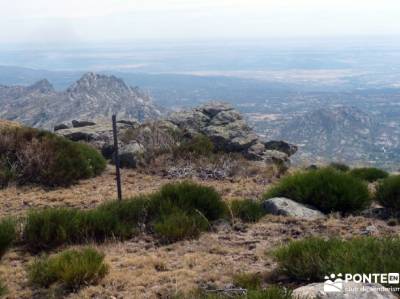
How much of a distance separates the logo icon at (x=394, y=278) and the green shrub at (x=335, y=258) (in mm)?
60

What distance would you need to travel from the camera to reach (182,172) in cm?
1575

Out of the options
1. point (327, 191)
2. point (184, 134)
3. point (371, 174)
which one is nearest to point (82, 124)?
point (184, 134)

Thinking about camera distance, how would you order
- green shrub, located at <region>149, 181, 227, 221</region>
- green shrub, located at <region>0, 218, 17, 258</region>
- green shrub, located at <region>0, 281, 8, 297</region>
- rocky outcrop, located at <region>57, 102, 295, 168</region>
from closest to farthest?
1. green shrub, located at <region>0, 281, 8, 297</region>
2. green shrub, located at <region>0, 218, 17, 258</region>
3. green shrub, located at <region>149, 181, 227, 221</region>
4. rocky outcrop, located at <region>57, 102, 295, 168</region>

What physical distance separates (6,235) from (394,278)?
5894 millimetres

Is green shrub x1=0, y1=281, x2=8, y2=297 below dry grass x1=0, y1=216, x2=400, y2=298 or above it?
above

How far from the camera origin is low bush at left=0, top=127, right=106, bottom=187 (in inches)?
570

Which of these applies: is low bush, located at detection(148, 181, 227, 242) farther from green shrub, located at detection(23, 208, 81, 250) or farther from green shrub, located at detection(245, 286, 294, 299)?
green shrub, located at detection(245, 286, 294, 299)

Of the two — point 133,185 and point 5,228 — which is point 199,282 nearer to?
point 5,228

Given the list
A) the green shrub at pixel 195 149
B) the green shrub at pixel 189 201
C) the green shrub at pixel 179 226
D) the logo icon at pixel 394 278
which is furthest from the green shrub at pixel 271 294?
the green shrub at pixel 195 149

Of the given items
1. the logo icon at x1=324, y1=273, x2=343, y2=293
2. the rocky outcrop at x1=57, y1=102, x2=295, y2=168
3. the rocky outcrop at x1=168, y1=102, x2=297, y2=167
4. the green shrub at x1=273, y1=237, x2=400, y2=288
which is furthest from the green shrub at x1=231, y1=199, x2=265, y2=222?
the rocky outcrop at x1=168, y1=102, x2=297, y2=167

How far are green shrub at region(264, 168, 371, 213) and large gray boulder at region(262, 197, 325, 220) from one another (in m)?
0.31

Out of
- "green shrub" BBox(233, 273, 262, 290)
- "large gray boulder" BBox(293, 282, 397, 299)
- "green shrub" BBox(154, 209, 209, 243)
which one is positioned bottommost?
"green shrub" BBox(154, 209, 209, 243)

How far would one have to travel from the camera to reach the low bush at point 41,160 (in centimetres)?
1448

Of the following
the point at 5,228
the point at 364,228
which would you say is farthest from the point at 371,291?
the point at 5,228
